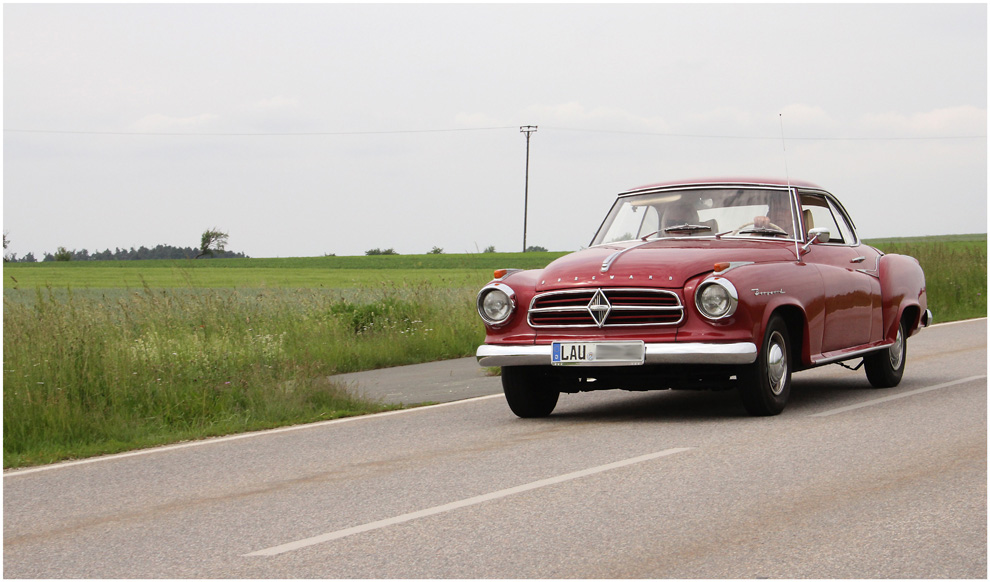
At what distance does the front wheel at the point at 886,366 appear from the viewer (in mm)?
11188

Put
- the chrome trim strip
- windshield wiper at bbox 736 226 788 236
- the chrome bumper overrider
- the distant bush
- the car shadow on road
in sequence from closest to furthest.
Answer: the chrome bumper overrider < the chrome trim strip < the car shadow on road < windshield wiper at bbox 736 226 788 236 < the distant bush

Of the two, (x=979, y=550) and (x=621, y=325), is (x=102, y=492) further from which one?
(x=979, y=550)

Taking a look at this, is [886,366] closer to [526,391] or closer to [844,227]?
[844,227]

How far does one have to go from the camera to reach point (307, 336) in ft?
53.8

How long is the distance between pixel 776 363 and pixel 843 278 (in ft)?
4.98

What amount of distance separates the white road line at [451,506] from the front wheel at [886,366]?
163 inches

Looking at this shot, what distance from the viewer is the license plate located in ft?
28.6

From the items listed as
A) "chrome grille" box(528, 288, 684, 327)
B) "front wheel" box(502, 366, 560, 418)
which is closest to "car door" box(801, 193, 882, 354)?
"chrome grille" box(528, 288, 684, 327)

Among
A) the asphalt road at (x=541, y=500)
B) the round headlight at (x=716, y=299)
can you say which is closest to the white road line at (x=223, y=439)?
the asphalt road at (x=541, y=500)

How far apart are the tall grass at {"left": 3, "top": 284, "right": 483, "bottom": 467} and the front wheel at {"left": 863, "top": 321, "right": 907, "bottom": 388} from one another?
4598 mm

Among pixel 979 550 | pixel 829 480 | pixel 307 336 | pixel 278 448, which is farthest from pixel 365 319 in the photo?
pixel 979 550

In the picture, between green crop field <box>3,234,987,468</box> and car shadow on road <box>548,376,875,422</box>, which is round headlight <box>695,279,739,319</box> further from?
green crop field <box>3,234,987,468</box>

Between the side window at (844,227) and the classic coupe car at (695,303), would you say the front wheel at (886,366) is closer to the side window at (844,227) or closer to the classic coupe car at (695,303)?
the classic coupe car at (695,303)

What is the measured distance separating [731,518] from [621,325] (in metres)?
3.37
